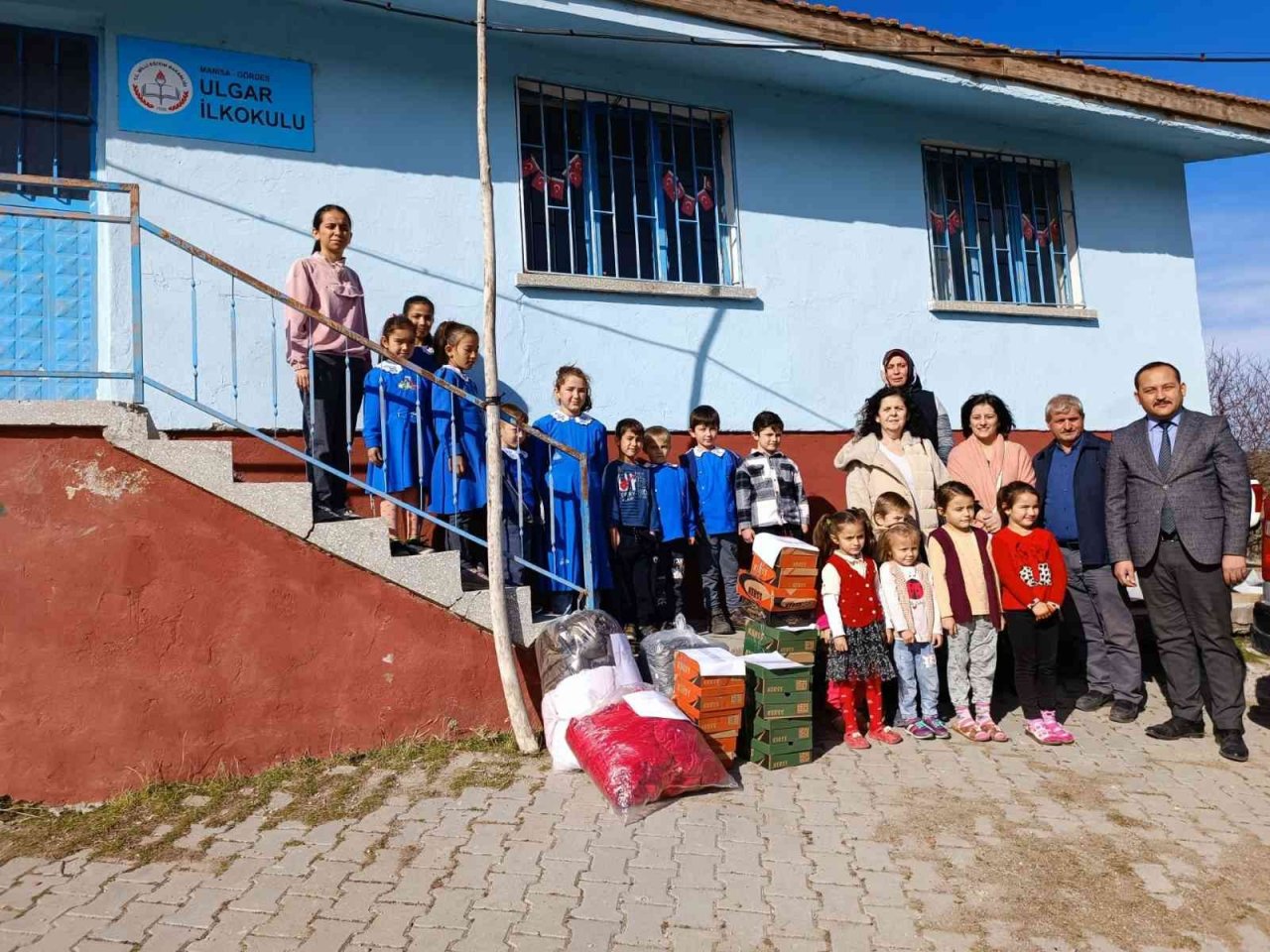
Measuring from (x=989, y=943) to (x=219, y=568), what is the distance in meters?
3.35

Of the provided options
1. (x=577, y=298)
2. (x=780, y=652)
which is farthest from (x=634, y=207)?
(x=780, y=652)

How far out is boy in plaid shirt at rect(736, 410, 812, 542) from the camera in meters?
5.52

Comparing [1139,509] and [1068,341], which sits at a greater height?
[1068,341]

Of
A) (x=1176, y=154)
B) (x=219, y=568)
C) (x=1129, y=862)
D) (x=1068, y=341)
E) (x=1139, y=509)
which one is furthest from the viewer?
(x=1176, y=154)

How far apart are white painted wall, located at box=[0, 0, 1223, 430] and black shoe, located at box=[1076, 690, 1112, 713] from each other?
2.68m

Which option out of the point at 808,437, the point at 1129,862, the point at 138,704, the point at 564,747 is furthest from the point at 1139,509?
the point at 138,704

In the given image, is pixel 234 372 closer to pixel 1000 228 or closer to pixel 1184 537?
pixel 1184 537

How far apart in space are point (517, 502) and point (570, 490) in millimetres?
360

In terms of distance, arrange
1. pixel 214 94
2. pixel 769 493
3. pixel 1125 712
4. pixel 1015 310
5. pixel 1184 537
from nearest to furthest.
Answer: pixel 1184 537
pixel 1125 712
pixel 214 94
pixel 769 493
pixel 1015 310

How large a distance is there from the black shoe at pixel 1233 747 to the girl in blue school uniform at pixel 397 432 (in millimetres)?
4082

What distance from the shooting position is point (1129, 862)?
3246 mm

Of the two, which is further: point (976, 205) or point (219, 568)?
point (976, 205)

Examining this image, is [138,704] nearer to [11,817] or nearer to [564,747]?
[11,817]

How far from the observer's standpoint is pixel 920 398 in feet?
18.4
